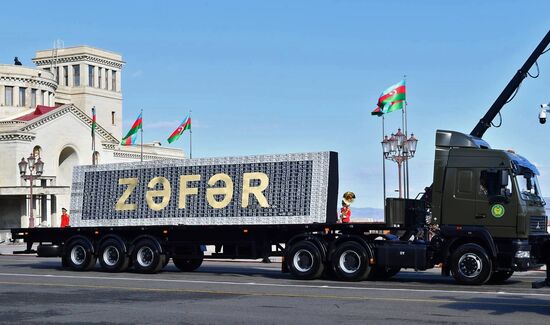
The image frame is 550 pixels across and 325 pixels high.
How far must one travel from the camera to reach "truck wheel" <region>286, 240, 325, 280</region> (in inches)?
837

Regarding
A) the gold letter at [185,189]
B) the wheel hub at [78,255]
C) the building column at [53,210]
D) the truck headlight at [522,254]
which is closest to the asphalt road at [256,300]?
the truck headlight at [522,254]

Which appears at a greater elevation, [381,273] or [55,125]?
[55,125]

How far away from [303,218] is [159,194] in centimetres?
457

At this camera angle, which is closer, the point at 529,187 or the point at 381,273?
the point at 529,187

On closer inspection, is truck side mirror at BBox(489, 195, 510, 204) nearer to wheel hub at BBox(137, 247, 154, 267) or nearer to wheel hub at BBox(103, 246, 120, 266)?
wheel hub at BBox(137, 247, 154, 267)

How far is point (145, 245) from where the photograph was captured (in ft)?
78.5

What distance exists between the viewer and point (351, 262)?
2103cm

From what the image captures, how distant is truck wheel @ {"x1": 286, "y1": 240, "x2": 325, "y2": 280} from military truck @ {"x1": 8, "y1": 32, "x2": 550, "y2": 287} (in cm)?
3

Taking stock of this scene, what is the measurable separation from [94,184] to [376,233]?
8.89 meters

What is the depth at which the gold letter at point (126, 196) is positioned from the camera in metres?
24.7

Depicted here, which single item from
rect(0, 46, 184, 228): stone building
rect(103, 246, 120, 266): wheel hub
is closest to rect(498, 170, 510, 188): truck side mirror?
rect(103, 246, 120, 266): wheel hub

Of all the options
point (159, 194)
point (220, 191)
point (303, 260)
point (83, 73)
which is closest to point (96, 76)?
point (83, 73)

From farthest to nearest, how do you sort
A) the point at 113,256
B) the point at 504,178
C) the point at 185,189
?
the point at 113,256 < the point at 185,189 < the point at 504,178

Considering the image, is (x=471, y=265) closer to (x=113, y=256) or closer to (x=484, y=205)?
(x=484, y=205)
